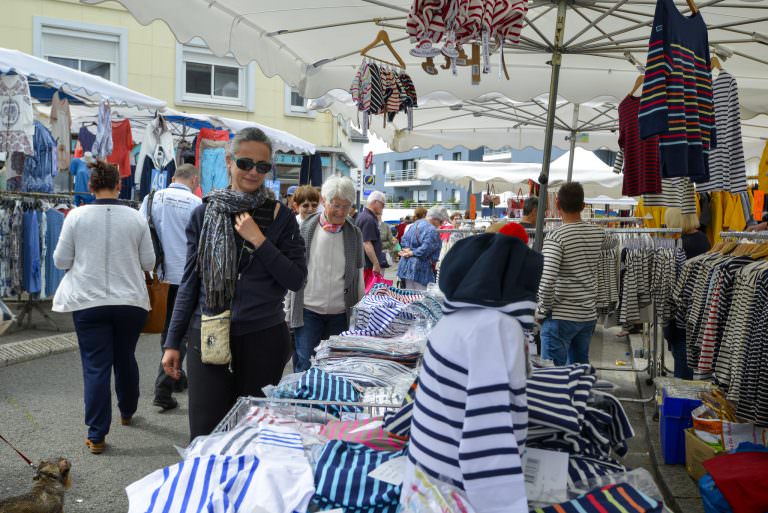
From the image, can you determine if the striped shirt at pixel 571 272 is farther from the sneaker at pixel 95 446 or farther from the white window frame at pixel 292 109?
the white window frame at pixel 292 109

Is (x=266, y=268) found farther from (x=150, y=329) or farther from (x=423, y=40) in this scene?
(x=150, y=329)

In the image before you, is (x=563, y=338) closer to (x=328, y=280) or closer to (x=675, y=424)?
(x=675, y=424)

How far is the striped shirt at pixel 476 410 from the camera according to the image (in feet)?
5.28

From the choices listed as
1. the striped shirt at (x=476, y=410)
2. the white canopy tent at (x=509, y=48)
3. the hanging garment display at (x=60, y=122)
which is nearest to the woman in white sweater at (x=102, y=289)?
the white canopy tent at (x=509, y=48)

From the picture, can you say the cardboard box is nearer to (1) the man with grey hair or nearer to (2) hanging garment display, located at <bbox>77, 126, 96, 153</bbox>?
(1) the man with grey hair

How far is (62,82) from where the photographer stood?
7.50 m

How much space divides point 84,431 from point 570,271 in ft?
13.4

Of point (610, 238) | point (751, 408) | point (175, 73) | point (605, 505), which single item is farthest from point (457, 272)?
point (175, 73)

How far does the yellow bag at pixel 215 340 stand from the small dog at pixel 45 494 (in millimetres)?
1140

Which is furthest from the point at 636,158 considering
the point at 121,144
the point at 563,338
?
the point at 121,144

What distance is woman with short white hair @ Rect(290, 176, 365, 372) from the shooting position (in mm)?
4723

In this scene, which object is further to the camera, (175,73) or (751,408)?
(175,73)

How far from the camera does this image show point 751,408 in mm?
3631

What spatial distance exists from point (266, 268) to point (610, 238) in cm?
444
